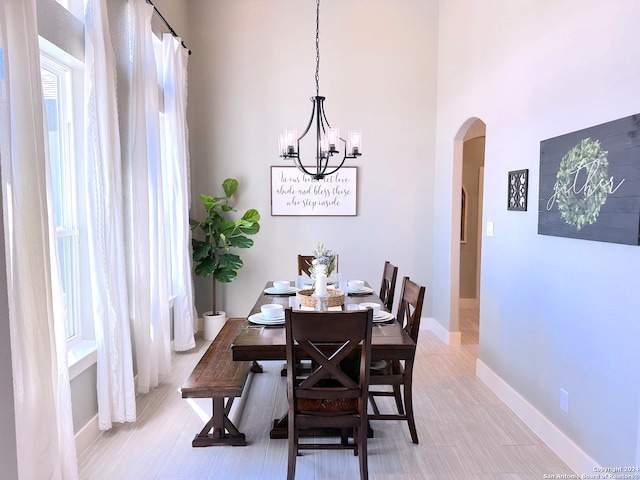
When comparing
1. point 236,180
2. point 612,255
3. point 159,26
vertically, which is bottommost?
point 612,255

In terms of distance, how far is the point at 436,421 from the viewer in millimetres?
2852

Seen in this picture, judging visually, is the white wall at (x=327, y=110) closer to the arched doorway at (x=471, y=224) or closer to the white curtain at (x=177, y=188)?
the white curtain at (x=177, y=188)

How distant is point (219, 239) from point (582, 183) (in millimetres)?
3564

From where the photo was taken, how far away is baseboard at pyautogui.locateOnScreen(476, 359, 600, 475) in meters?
2.26

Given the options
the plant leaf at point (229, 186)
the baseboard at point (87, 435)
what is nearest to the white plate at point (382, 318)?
the baseboard at point (87, 435)

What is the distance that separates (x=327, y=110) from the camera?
4.76m

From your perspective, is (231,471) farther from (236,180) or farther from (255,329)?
(236,180)

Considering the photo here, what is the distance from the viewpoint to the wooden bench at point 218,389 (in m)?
2.36

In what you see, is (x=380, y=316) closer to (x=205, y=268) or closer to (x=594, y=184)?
(x=594, y=184)

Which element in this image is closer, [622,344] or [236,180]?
[622,344]

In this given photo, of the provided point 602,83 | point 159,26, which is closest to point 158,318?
point 159,26

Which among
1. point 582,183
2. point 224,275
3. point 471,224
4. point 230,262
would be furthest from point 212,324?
point 471,224

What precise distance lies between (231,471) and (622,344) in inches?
85.6

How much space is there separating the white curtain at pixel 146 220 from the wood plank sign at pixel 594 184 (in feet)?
9.36
